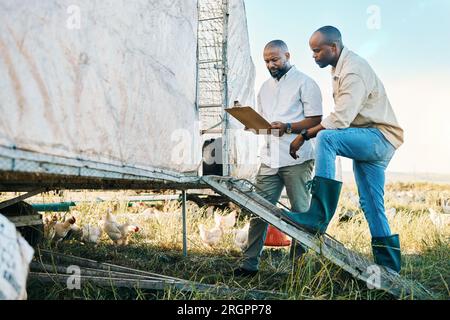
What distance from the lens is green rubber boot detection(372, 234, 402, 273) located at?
292 cm

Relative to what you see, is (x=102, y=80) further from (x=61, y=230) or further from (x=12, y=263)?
(x=61, y=230)

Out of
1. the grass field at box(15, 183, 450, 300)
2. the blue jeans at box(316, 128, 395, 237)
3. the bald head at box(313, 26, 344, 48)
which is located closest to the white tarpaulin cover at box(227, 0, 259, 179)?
the grass field at box(15, 183, 450, 300)

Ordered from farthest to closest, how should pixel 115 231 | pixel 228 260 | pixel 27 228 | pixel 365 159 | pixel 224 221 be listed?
pixel 224 221, pixel 115 231, pixel 228 260, pixel 27 228, pixel 365 159

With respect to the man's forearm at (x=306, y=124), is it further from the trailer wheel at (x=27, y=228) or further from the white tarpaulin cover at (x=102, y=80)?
the trailer wheel at (x=27, y=228)

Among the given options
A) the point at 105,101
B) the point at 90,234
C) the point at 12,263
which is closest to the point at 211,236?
the point at 90,234

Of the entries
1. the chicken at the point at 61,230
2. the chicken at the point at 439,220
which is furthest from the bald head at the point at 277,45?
the chicken at the point at 439,220

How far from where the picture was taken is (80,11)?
200cm

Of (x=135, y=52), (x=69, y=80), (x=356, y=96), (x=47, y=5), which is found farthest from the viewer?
(x=356, y=96)

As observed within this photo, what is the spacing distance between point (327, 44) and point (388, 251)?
1.50 metres

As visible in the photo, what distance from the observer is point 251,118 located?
3248mm

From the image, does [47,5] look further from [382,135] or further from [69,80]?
[382,135]

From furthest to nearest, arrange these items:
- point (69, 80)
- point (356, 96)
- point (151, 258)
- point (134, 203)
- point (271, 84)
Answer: point (134, 203) → point (151, 258) → point (271, 84) → point (356, 96) → point (69, 80)
